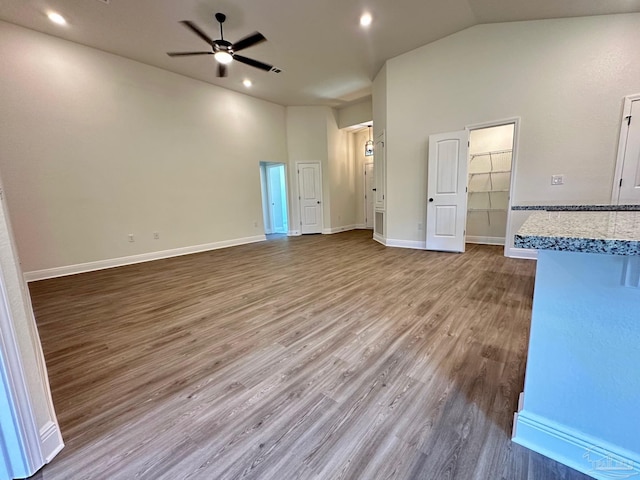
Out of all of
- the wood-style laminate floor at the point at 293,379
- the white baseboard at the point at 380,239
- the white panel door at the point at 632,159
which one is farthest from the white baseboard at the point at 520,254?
the white baseboard at the point at 380,239

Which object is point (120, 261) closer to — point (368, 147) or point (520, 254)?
point (520, 254)

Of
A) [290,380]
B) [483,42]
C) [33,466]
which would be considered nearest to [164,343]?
[33,466]

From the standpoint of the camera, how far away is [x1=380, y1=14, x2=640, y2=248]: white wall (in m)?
3.18

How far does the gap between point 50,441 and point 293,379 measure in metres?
1.05

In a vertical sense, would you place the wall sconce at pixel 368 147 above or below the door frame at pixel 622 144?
above

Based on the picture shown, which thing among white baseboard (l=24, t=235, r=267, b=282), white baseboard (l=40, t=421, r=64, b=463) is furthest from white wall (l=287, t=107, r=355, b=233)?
white baseboard (l=40, t=421, r=64, b=463)

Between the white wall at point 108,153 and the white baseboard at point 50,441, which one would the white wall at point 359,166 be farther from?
the white baseboard at point 50,441

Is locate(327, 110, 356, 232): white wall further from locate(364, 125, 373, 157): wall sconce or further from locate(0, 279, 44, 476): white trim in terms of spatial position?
locate(0, 279, 44, 476): white trim

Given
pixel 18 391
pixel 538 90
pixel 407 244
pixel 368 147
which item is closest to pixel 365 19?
Result: pixel 538 90

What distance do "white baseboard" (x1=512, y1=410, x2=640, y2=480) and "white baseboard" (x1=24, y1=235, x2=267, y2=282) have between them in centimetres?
495

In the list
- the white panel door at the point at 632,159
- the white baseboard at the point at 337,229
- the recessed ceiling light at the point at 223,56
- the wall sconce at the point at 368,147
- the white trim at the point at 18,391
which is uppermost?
the recessed ceiling light at the point at 223,56

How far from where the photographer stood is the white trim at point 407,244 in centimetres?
482

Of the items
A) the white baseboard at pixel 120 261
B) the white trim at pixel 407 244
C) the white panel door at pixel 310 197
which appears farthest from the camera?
the white panel door at pixel 310 197

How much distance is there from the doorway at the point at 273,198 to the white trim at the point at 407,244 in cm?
345
